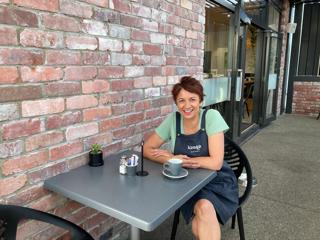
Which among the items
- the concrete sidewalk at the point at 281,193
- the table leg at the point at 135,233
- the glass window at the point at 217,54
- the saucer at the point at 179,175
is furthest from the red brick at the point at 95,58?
the glass window at the point at 217,54

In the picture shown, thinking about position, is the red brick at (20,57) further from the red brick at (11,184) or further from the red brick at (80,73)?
the red brick at (11,184)

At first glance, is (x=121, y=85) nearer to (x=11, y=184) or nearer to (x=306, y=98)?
(x=11, y=184)

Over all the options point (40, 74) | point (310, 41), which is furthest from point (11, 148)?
point (310, 41)

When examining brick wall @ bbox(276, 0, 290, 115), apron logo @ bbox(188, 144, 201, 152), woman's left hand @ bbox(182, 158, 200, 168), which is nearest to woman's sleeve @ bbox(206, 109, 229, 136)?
apron logo @ bbox(188, 144, 201, 152)

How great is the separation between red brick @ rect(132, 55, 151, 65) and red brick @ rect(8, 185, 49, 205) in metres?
0.94

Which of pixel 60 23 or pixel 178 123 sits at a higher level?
pixel 60 23

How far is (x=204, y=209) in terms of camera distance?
4.88 feet

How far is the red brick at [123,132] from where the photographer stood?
69.8 inches

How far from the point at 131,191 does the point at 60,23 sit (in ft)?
2.76

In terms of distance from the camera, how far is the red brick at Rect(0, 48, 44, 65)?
1.12 meters

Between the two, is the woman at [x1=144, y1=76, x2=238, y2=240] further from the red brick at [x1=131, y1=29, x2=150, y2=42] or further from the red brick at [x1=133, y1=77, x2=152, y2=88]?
the red brick at [x1=131, y1=29, x2=150, y2=42]

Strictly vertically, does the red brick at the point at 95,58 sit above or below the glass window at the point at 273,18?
below

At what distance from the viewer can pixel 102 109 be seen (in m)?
1.64

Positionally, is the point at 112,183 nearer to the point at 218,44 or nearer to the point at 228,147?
the point at 228,147
